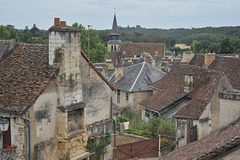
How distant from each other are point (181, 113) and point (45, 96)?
10387 millimetres

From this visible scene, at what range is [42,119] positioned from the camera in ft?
33.1

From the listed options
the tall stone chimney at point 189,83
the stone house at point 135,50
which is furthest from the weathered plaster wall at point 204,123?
the stone house at point 135,50

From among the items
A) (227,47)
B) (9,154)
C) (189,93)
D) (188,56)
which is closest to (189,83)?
(189,93)

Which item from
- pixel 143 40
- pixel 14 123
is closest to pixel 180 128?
pixel 14 123

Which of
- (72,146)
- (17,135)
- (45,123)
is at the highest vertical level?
(45,123)

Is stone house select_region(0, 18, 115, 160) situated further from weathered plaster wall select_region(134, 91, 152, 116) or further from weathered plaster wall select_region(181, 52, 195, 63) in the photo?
weathered plaster wall select_region(181, 52, 195, 63)

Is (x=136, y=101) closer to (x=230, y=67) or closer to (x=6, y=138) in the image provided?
(x=230, y=67)

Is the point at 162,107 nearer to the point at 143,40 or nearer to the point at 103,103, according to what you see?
the point at 103,103

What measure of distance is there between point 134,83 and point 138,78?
2.81 feet

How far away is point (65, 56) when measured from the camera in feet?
34.2

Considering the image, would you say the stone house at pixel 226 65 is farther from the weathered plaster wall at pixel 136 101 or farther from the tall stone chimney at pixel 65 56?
the tall stone chimney at pixel 65 56

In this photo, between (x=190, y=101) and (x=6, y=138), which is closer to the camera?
(x=6, y=138)

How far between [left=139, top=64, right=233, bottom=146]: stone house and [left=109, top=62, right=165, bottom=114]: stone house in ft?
6.92

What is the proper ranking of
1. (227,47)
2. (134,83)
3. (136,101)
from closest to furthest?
(136,101), (134,83), (227,47)
